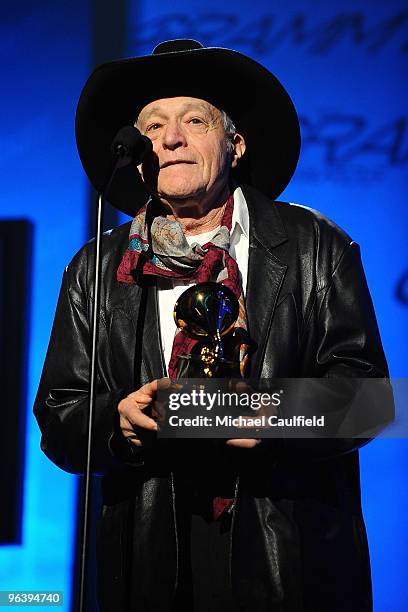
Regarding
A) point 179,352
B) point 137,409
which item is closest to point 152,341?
point 179,352

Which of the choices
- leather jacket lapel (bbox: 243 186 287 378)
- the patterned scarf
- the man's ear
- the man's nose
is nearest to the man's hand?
the patterned scarf

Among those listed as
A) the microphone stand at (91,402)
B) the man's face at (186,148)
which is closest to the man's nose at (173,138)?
the man's face at (186,148)

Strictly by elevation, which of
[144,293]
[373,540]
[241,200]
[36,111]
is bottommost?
[373,540]

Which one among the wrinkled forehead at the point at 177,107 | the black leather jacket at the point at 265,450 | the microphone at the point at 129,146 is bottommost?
the black leather jacket at the point at 265,450

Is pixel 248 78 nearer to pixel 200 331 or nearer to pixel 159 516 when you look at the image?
pixel 200 331

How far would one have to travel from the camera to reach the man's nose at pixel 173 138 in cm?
206

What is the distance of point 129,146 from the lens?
184 cm

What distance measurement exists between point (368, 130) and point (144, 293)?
101 cm

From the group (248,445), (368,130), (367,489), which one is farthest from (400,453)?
(248,445)

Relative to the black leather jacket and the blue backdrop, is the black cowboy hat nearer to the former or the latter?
the black leather jacket

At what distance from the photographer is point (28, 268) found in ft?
9.37

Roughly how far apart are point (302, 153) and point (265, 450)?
1263mm

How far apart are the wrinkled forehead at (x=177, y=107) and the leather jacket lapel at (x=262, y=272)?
0.20 meters

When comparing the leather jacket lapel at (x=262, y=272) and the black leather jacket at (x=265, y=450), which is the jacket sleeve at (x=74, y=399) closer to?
the black leather jacket at (x=265, y=450)
